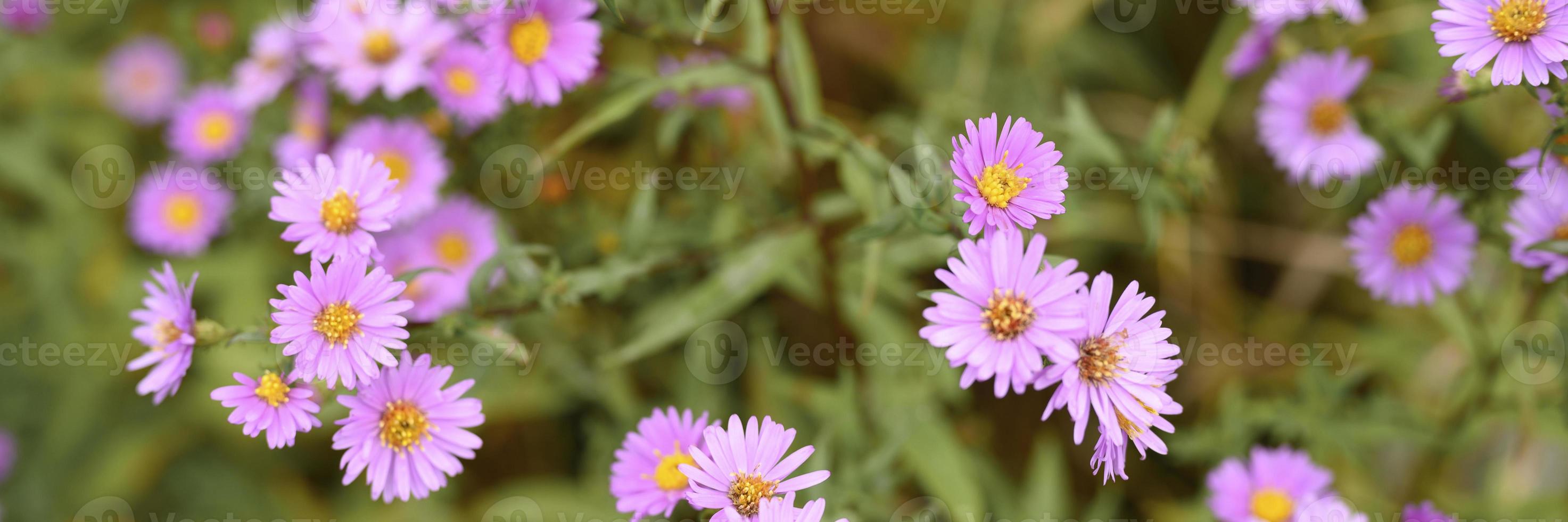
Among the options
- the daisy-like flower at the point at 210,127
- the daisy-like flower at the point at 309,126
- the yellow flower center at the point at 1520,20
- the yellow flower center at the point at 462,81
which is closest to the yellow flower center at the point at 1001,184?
the yellow flower center at the point at 1520,20

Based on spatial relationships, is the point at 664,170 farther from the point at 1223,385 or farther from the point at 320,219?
the point at 1223,385

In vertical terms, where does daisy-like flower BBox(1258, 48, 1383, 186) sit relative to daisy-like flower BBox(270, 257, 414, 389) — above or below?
above

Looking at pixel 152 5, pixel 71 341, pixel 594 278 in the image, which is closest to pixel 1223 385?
pixel 594 278

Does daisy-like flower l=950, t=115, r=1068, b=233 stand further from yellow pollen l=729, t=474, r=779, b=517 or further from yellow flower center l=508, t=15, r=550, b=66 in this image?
yellow flower center l=508, t=15, r=550, b=66

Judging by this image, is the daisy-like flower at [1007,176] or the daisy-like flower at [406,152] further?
the daisy-like flower at [406,152]

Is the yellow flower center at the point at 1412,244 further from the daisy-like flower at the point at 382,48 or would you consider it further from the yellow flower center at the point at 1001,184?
the daisy-like flower at the point at 382,48

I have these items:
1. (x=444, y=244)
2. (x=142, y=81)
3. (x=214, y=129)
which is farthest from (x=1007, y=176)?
(x=142, y=81)

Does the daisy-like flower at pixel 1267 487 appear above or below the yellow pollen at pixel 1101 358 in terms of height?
above

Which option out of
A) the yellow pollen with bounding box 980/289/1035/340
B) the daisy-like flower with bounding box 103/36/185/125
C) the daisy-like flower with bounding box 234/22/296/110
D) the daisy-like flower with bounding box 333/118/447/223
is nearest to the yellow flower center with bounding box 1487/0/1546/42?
the yellow pollen with bounding box 980/289/1035/340
